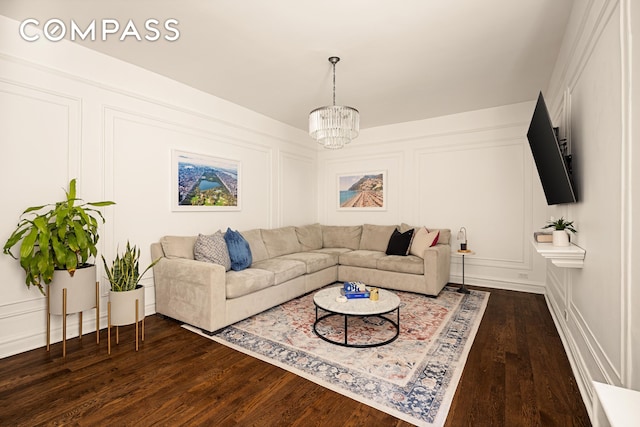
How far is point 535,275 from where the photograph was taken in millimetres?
4305

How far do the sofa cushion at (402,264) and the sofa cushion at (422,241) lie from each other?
11 cm

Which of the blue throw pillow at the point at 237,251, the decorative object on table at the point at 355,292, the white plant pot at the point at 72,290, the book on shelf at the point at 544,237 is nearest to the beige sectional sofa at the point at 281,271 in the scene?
the blue throw pillow at the point at 237,251

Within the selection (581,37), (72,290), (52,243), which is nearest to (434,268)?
(581,37)

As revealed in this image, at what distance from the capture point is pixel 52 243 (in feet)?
7.96

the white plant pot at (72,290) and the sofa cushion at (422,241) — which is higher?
the sofa cushion at (422,241)

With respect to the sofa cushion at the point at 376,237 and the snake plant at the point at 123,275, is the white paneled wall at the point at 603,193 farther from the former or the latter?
the snake plant at the point at 123,275

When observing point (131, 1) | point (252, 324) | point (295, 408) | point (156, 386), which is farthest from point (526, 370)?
point (131, 1)

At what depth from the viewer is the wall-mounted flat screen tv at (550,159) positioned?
2232 mm

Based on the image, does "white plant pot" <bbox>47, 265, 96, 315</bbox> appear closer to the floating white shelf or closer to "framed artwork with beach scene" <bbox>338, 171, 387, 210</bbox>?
the floating white shelf

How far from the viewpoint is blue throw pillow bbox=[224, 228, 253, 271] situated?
3.64m

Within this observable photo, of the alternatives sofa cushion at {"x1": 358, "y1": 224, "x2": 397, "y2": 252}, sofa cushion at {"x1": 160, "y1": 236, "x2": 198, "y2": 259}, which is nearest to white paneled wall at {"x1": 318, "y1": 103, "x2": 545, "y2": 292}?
sofa cushion at {"x1": 358, "y1": 224, "x2": 397, "y2": 252}

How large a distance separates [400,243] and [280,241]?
1.85m

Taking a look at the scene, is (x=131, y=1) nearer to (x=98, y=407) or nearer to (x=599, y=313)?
(x=98, y=407)

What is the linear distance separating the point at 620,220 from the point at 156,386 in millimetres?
2879
